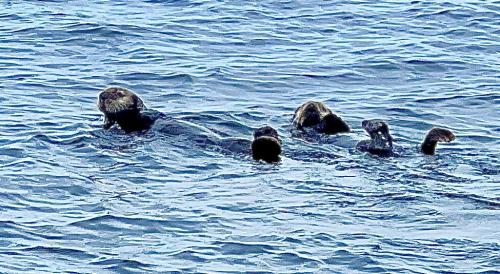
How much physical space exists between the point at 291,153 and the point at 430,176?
1411 millimetres

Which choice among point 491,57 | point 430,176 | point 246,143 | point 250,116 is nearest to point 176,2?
point 491,57

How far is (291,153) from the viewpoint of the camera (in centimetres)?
1131

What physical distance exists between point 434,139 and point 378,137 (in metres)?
0.47

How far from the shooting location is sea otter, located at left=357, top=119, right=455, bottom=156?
11.1m

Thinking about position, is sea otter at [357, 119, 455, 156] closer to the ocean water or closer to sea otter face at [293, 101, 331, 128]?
the ocean water

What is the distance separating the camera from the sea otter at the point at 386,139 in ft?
36.3

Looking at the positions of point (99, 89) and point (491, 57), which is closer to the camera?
point (99, 89)

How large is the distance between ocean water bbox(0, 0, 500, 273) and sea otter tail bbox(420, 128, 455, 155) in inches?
6.5

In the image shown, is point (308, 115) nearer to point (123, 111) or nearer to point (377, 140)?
point (377, 140)

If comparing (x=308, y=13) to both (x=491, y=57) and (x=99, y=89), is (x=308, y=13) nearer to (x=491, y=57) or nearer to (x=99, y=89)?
(x=491, y=57)

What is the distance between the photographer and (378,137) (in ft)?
36.7

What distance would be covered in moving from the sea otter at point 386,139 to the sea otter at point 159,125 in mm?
772

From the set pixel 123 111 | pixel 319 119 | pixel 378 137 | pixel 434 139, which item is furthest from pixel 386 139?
pixel 123 111

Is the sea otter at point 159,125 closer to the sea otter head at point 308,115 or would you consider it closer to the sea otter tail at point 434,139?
the sea otter head at point 308,115
